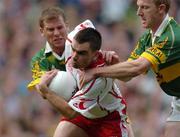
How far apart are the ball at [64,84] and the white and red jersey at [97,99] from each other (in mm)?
53

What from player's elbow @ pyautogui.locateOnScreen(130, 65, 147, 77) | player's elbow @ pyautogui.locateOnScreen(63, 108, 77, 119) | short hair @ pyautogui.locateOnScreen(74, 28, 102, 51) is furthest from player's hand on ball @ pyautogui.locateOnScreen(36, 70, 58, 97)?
player's elbow @ pyautogui.locateOnScreen(130, 65, 147, 77)

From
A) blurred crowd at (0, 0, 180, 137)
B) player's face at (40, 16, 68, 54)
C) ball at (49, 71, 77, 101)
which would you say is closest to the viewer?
ball at (49, 71, 77, 101)

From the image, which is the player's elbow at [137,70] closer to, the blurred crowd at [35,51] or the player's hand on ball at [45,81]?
the player's hand on ball at [45,81]

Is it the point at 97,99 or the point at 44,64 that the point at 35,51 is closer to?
the point at 44,64

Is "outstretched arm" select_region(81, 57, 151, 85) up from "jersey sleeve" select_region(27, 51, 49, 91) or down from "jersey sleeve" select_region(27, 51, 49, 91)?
up

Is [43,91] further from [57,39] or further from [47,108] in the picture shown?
[47,108]

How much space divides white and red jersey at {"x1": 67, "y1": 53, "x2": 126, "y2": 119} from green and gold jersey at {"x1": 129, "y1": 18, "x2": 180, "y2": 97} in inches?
16.8

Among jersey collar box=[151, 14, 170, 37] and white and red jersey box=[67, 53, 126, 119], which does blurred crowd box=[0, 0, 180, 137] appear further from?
jersey collar box=[151, 14, 170, 37]

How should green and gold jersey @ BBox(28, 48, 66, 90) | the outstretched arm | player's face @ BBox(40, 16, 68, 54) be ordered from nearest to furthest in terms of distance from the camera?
the outstretched arm → player's face @ BBox(40, 16, 68, 54) → green and gold jersey @ BBox(28, 48, 66, 90)

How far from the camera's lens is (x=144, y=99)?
13297mm

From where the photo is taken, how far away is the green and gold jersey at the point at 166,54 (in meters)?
8.26

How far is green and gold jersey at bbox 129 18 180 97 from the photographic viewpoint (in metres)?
8.26

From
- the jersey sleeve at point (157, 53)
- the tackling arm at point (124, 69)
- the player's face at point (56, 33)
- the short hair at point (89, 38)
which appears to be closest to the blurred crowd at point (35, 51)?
the player's face at point (56, 33)

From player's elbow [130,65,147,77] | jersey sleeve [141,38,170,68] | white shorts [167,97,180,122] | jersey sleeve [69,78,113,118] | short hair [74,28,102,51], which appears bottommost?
white shorts [167,97,180,122]
